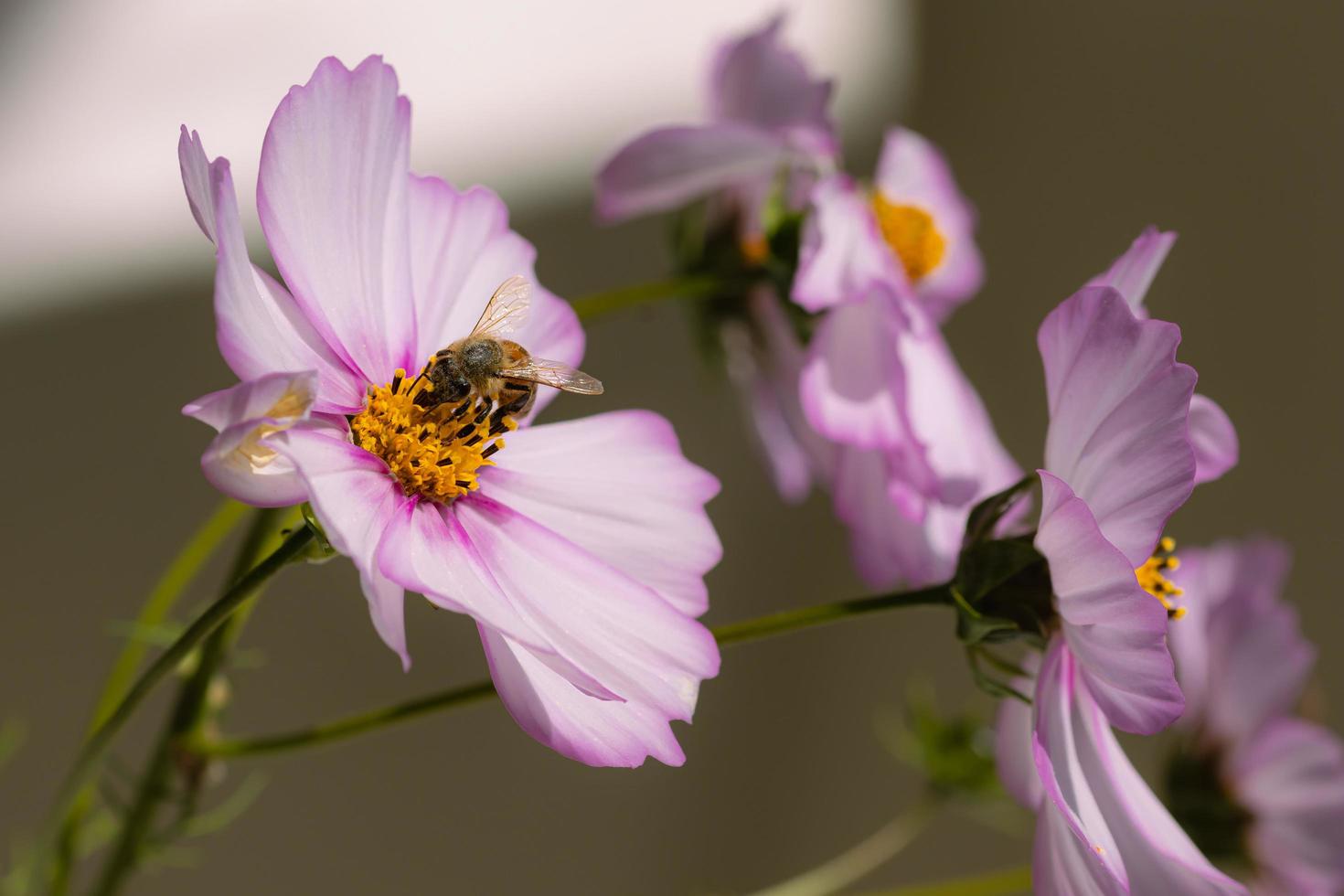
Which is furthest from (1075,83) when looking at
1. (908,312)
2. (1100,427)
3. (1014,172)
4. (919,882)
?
(1100,427)

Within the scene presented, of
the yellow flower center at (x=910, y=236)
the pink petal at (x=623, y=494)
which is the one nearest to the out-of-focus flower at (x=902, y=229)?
the yellow flower center at (x=910, y=236)

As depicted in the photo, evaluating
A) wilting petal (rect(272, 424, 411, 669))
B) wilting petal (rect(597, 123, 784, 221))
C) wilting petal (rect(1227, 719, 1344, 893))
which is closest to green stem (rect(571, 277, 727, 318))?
wilting petal (rect(597, 123, 784, 221))

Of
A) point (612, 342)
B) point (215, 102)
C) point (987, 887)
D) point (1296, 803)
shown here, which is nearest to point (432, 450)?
point (987, 887)

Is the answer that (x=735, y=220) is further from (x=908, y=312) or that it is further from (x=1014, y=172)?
(x=1014, y=172)

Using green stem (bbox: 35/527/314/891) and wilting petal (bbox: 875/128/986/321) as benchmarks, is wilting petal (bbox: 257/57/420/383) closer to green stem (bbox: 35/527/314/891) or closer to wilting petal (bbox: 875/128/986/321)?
green stem (bbox: 35/527/314/891)

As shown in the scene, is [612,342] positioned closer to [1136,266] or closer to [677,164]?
[677,164]

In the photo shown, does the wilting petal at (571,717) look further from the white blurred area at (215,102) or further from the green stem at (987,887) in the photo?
the white blurred area at (215,102)

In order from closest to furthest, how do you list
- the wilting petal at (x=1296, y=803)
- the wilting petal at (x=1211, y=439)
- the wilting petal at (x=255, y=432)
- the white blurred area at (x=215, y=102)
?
1. the wilting petal at (x=255, y=432)
2. the wilting petal at (x=1211, y=439)
3. the wilting petal at (x=1296, y=803)
4. the white blurred area at (x=215, y=102)
